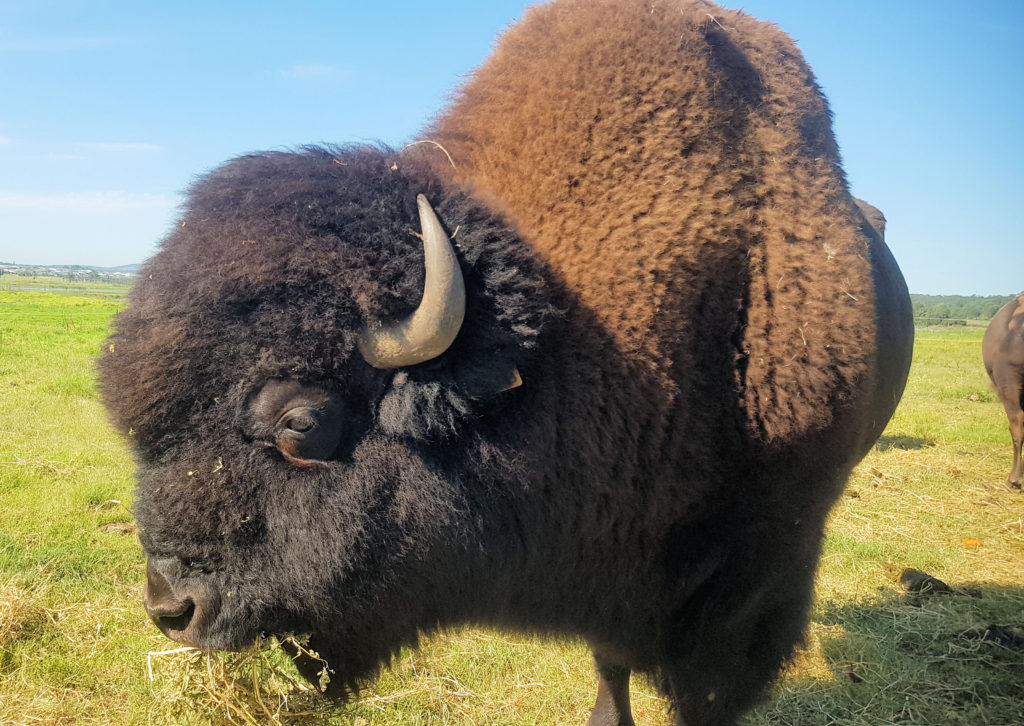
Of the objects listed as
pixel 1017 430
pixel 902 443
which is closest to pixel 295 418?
pixel 1017 430

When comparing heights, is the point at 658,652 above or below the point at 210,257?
below

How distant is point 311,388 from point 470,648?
3021 millimetres

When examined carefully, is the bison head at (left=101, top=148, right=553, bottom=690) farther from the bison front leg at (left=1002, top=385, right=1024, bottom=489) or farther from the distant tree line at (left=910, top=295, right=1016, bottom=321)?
the distant tree line at (left=910, top=295, right=1016, bottom=321)

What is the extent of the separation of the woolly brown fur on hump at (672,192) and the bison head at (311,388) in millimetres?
328

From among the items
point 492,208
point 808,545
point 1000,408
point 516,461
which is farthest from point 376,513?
point 1000,408

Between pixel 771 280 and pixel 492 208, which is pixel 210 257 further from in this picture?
pixel 771 280

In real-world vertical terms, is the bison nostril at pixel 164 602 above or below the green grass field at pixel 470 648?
above

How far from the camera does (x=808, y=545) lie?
2.74m

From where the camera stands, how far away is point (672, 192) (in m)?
2.31

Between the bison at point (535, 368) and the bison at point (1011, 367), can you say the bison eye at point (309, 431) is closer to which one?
the bison at point (535, 368)

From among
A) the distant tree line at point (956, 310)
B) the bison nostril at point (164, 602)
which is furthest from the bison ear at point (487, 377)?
the distant tree line at point (956, 310)

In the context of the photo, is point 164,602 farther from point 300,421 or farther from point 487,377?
point 487,377

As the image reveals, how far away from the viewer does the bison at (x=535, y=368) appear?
184 cm

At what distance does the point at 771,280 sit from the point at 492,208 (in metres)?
1.07
